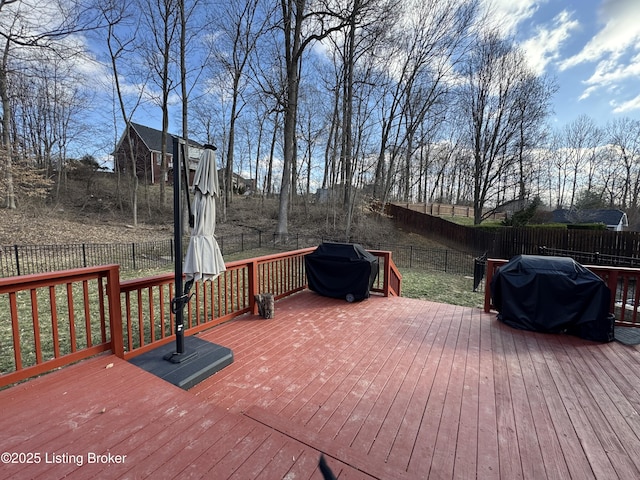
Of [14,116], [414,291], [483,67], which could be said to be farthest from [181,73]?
[483,67]

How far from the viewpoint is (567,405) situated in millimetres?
2303

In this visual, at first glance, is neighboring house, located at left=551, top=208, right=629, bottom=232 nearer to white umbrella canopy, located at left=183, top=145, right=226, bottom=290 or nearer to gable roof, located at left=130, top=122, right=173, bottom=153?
white umbrella canopy, located at left=183, top=145, right=226, bottom=290

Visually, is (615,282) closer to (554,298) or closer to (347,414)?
(554,298)

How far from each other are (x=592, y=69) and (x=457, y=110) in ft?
24.7

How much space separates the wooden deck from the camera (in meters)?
1.61

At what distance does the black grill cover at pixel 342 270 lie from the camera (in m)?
4.79

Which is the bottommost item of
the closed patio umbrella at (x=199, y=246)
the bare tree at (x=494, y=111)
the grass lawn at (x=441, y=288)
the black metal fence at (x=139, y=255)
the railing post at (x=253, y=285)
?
the grass lawn at (x=441, y=288)

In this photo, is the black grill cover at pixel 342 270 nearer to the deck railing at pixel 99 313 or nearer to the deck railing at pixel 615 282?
the deck railing at pixel 99 313

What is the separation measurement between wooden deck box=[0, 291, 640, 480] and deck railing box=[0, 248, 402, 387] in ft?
0.77

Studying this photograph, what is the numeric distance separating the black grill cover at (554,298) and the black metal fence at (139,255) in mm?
7100

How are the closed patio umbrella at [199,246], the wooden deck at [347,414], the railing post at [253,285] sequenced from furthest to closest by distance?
the railing post at [253,285] < the closed patio umbrella at [199,246] < the wooden deck at [347,414]

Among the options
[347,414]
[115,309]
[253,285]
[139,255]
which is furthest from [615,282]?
[139,255]

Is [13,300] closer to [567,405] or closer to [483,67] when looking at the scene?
[567,405]

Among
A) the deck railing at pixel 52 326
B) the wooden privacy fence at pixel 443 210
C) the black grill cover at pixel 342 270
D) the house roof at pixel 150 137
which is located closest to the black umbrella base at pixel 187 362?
the deck railing at pixel 52 326
